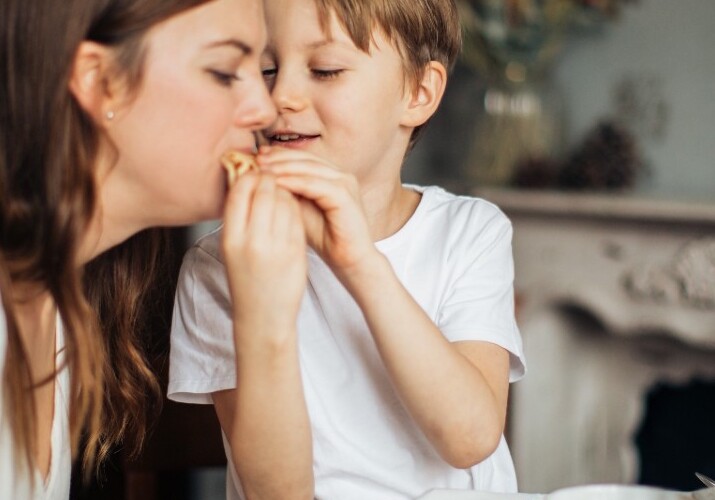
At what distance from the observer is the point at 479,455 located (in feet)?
3.93

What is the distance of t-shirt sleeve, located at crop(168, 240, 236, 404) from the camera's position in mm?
1297

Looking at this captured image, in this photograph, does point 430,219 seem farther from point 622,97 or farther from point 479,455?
point 622,97

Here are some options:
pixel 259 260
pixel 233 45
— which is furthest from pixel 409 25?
pixel 259 260

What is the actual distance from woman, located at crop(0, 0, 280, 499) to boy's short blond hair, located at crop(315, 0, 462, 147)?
16cm

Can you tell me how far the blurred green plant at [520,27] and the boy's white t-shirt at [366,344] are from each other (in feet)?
5.03

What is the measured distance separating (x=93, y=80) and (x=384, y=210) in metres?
0.50

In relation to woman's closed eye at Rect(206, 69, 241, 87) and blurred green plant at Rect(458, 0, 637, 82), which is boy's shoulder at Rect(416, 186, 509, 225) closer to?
woman's closed eye at Rect(206, 69, 241, 87)

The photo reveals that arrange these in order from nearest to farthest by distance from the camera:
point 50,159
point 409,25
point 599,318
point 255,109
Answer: point 50,159
point 255,109
point 409,25
point 599,318

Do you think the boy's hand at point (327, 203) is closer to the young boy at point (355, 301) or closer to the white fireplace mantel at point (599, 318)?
the young boy at point (355, 301)

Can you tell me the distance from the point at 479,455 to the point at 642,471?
207cm

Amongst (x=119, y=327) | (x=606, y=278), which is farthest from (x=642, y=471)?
(x=119, y=327)

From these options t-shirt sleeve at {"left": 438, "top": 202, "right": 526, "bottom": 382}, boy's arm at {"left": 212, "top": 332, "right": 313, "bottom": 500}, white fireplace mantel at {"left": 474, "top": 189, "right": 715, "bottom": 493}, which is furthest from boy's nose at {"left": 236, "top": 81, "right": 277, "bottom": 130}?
white fireplace mantel at {"left": 474, "top": 189, "right": 715, "bottom": 493}

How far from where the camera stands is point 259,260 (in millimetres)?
1056

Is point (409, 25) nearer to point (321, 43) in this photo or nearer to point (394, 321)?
point (321, 43)
